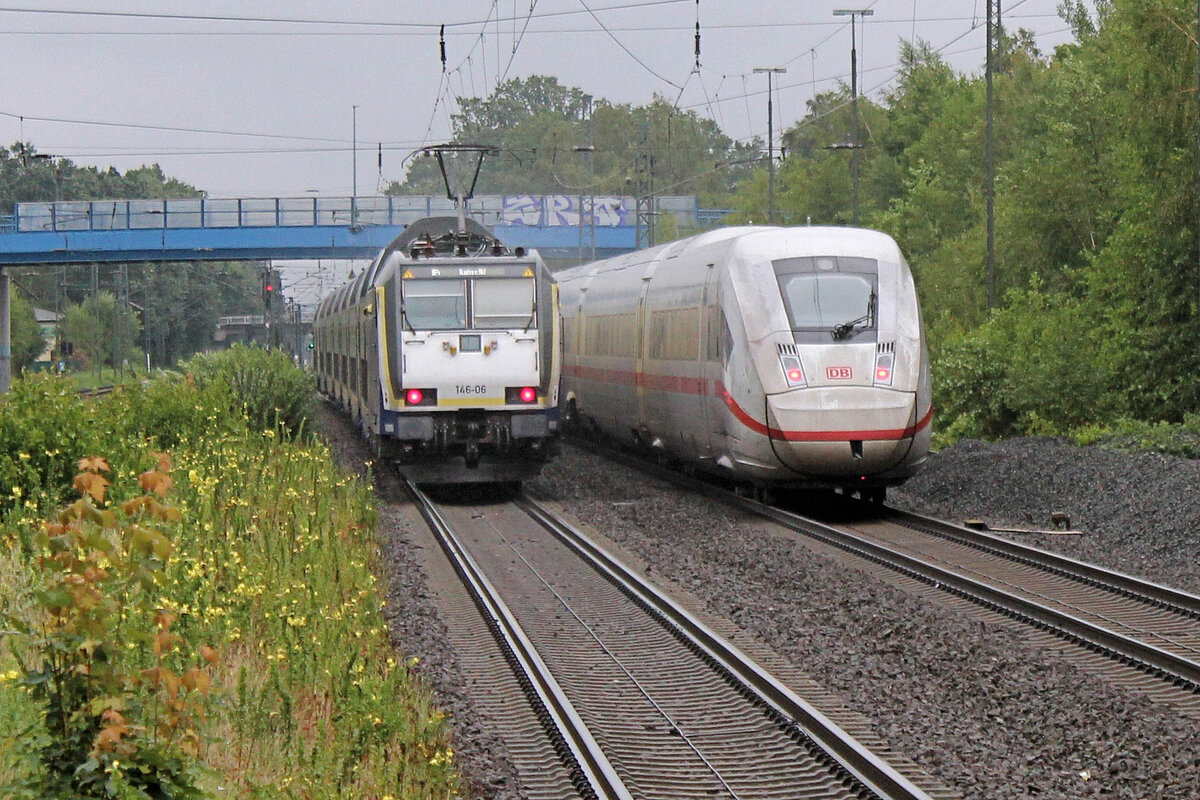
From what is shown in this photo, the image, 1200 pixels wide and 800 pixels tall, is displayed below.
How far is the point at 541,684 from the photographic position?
9180mm

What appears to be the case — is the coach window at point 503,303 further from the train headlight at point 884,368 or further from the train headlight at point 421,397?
the train headlight at point 884,368

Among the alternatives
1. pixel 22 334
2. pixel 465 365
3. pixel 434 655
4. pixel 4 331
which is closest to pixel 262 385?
pixel 465 365

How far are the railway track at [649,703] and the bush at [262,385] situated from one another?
10.9m

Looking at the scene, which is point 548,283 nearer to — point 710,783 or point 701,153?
point 710,783

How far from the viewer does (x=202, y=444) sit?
1762cm

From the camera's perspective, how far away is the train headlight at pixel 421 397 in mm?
18422

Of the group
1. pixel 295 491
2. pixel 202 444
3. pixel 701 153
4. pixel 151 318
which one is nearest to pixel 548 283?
pixel 202 444

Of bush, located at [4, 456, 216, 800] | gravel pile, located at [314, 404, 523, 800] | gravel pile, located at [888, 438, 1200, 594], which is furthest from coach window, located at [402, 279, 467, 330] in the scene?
bush, located at [4, 456, 216, 800]

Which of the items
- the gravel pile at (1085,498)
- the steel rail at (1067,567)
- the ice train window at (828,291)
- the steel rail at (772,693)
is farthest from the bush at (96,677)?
the ice train window at (828,291)

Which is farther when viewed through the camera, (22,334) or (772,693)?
(22,334)

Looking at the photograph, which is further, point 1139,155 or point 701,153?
point 701,153

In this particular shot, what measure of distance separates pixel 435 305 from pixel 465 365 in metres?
0.90

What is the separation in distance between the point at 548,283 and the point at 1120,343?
13.4 m

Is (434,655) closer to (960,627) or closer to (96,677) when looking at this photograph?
(960,627)
